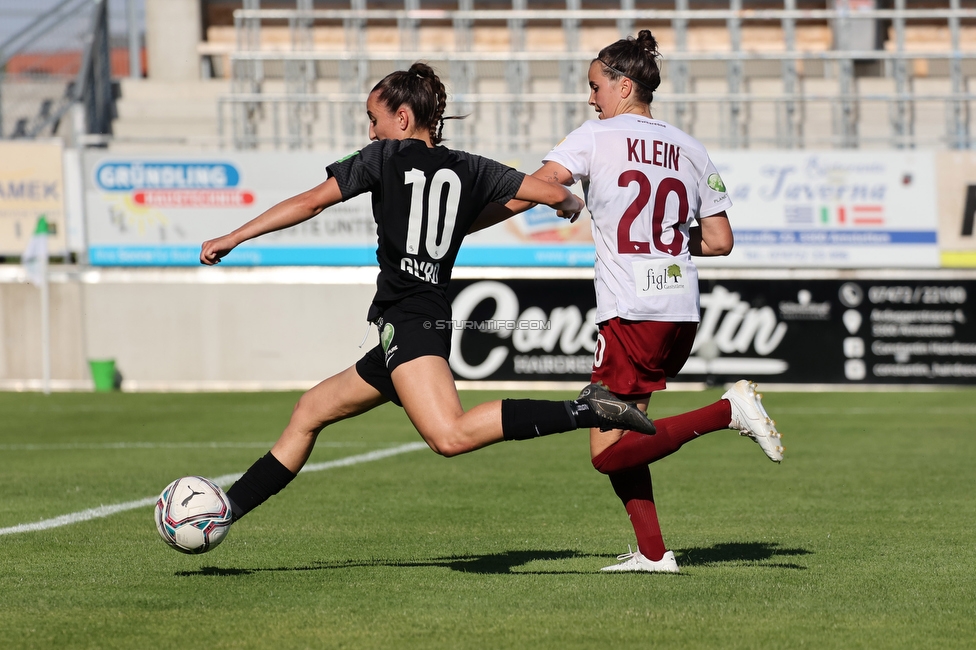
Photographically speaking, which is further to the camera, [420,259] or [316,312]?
[316,312]

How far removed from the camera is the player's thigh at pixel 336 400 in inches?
205

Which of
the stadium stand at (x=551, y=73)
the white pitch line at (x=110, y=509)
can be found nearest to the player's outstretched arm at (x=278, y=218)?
the white pitch line at (x=110, y=509)

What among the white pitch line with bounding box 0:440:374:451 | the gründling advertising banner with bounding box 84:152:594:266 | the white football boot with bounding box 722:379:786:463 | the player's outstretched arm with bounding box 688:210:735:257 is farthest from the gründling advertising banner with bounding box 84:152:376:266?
the white football boot with bounding box 722:379:786:463

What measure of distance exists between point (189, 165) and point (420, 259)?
1543 cm

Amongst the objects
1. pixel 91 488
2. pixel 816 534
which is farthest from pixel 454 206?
pixel 91 488

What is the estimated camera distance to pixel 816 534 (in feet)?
20.8

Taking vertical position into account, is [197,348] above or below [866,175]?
below

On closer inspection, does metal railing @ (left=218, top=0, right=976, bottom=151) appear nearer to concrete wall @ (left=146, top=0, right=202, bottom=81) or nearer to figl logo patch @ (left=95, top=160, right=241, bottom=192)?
figl logo patch @ (left=95, top=160, right=241, bottom=192)

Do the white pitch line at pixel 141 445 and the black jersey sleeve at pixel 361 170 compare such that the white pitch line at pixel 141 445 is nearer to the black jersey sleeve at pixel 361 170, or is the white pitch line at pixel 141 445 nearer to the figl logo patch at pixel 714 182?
the black jersey sleeve at pixel 361 170

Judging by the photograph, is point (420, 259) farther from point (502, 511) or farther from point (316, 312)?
point (316, 312)

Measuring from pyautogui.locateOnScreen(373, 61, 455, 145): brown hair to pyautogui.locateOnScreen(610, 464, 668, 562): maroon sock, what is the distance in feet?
5.54

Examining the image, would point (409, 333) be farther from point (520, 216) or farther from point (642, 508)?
point (520, 216)

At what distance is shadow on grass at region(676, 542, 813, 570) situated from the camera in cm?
543

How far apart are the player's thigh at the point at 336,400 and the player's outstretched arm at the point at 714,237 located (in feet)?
4.95
